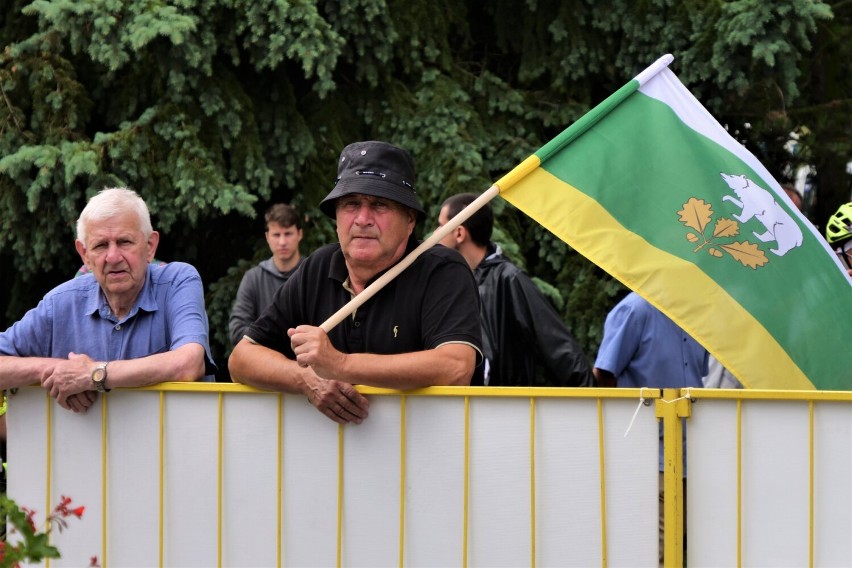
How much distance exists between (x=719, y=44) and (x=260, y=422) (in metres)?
5.38

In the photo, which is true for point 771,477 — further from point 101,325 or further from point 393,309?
point 101,325

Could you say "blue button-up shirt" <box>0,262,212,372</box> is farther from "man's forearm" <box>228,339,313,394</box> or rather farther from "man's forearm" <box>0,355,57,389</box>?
"man's forearm" <box>228,339,313,394</box>

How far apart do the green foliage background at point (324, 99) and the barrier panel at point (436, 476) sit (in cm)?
386

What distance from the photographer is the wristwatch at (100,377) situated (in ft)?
14.1

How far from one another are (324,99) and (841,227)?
3781mm

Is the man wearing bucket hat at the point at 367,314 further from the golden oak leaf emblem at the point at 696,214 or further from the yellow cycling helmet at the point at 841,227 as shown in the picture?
the yellow cycling helmet at the point at 841,227

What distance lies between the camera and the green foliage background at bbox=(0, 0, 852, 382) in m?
8.06

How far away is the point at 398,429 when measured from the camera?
161 inches

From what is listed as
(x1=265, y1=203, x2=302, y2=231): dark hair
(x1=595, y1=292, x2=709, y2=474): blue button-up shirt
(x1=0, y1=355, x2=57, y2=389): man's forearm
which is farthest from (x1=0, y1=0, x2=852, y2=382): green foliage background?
(x1=0, y1=355, x2=57, y2=389): man's forearm

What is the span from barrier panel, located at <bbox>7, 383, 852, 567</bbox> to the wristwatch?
62 mm

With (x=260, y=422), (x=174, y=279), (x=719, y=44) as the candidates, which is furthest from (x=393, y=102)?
(x=260, y=422)

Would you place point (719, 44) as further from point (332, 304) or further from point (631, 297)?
point (332, 304)

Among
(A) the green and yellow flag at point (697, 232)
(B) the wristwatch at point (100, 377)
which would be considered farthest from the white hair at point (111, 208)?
(A) the green and yellow flag at point (697, 232)

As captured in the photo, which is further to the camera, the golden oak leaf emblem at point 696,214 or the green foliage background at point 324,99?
the green foliage background at point 324,99
